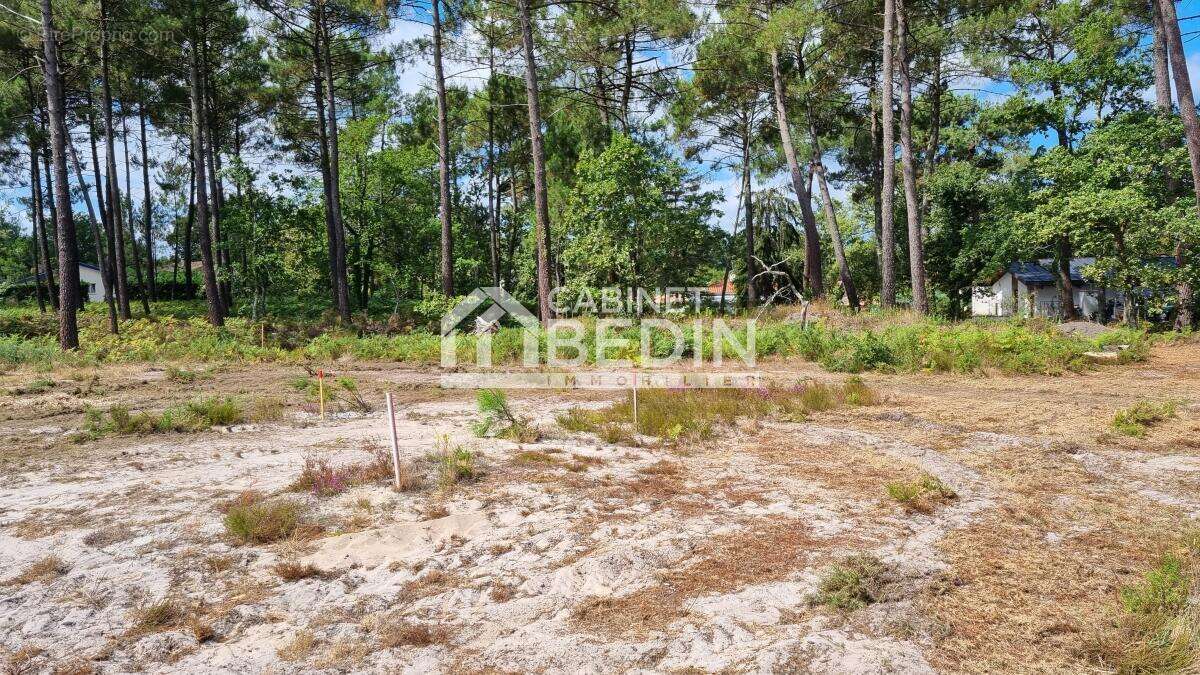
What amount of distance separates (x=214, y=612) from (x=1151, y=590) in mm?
5554

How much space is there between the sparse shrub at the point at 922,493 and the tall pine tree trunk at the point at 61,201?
67.1 ft

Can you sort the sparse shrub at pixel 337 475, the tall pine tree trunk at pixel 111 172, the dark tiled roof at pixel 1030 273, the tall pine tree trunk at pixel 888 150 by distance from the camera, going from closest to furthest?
1. the sparse shrub at pixel 337 475
2. the tall pine tree trunk at pixel 888 150
3. the tall pine tree trunk at pixel 111 172
4. the dark tiled roof at pixel 1030 273

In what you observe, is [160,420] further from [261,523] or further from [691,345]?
[691,345]

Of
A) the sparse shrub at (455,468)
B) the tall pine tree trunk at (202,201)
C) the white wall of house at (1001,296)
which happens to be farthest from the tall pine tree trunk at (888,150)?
the tall pine tree trunk at (202,201)

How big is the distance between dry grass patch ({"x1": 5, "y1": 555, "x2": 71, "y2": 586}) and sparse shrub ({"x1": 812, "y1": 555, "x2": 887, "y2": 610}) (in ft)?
16.7

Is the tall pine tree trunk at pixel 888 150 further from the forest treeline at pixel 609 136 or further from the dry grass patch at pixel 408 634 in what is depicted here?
the dry grass patch at pixel 408 634

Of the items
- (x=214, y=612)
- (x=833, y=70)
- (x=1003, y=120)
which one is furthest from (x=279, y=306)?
(x=1003, y=120)

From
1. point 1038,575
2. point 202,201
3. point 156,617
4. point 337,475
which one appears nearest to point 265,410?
point 337,475

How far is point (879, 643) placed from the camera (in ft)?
10.7

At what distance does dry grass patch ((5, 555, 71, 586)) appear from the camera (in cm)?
412

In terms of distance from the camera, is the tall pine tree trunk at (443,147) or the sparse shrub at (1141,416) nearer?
the sparse shrub at (1141,416)

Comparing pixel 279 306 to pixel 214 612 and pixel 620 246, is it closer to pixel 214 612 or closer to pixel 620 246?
pixel 620 246

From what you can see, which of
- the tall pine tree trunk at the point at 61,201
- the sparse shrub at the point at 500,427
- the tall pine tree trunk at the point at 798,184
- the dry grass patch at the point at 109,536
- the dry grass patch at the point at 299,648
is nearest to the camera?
the dry grass patch at the point at 299,648

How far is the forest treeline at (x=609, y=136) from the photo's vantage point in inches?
672
